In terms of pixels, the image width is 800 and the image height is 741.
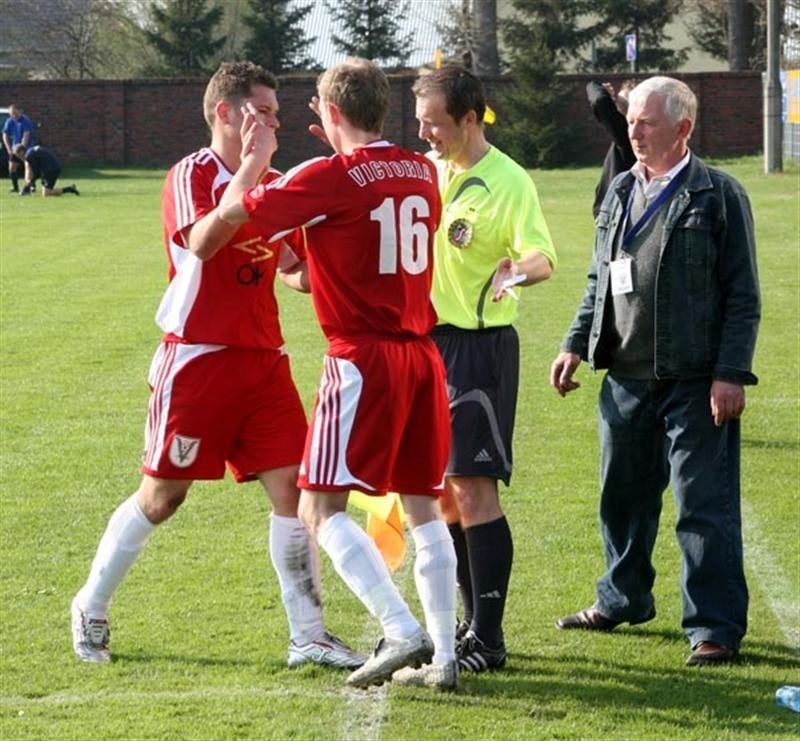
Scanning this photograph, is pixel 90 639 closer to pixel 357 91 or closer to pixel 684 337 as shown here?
pixel 357 91

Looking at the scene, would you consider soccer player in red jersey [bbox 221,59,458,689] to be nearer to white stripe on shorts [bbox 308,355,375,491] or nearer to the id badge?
white stripe on shorts [bbox 308,355,375,491]

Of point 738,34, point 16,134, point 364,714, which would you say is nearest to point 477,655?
point 364,714

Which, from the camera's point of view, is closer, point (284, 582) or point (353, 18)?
point (284, 582)

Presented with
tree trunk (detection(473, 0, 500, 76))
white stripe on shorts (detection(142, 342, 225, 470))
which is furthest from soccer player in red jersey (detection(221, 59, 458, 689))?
tree trunk (detection(473, 0, 500, 76))

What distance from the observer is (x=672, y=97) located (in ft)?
19.2

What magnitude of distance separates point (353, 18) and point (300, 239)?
52.9 m

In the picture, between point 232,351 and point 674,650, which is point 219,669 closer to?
point 232,351

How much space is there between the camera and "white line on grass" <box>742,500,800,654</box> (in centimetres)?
647

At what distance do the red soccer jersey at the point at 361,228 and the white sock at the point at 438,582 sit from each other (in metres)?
0.68

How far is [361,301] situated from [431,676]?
128cm

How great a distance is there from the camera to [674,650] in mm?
6164

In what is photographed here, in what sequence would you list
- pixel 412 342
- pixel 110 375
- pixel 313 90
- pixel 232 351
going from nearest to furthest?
pixel 412 342
pixel 232 351
pixel 110 375
pixel 313 90

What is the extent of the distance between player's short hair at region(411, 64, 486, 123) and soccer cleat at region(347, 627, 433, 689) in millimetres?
1856

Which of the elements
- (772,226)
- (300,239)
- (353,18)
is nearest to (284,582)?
(300,239)
